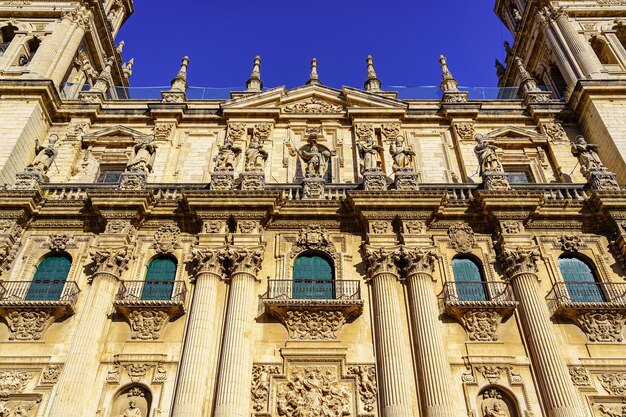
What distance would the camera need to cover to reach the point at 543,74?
84.1 feet

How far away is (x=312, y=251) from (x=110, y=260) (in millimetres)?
5707

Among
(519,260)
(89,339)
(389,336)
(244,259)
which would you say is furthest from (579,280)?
(89,339)

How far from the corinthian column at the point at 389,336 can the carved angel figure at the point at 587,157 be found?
7283 mm

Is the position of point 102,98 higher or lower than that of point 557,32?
lower

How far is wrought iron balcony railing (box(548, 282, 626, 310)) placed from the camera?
14.3 metres

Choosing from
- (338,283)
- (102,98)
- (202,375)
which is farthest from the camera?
(102,98)

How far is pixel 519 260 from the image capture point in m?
15.0

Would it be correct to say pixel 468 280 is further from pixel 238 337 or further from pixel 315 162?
pixel 238 337

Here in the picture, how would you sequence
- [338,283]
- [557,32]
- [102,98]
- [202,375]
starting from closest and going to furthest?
[202,375], [338,283], [102,98], [557,32]

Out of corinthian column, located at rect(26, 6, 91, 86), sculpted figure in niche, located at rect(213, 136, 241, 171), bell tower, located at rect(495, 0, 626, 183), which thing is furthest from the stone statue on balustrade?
corinthian column, located at rect(26, 6, 91, 86)

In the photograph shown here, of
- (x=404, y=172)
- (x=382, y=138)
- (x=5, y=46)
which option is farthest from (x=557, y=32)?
(x=5, y=46)

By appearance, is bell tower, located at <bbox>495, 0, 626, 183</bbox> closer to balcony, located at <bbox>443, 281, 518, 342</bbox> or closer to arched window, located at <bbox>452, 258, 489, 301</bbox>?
arched window, located at <bbox>452, 258, 489, 301</bbox>

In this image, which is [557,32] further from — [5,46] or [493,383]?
[5,46]

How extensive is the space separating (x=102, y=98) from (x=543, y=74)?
19943 millimetres
